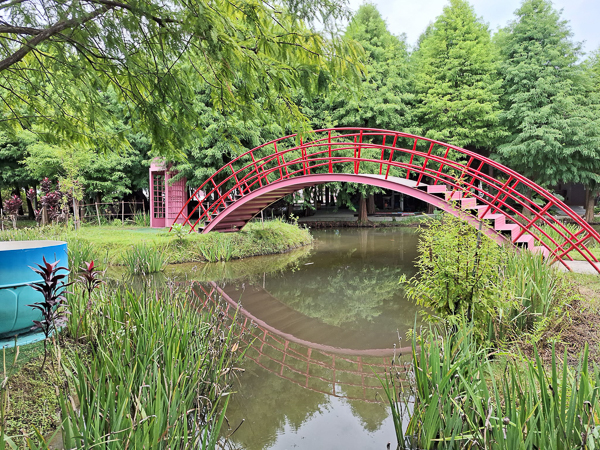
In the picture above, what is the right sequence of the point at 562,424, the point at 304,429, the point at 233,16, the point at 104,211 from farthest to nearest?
the point at 104,211
the point at 233,16
the point at 304,429
the point at 562,424

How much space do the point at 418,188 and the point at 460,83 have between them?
41.7 ft

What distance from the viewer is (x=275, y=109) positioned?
3990mm

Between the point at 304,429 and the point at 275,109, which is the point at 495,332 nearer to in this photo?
the point at 304,429

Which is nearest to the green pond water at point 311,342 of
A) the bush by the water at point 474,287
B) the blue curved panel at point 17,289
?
the bush by the water at point 474,287

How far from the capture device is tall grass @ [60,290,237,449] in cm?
195

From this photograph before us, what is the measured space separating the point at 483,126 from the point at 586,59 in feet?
16.3

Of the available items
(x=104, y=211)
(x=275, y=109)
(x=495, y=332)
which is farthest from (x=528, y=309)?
(x=104, y=211)

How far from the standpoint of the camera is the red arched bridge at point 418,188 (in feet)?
21.2

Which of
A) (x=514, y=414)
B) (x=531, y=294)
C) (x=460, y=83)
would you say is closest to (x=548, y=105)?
(x=460, y=83)

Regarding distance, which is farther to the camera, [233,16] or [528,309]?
[528,309]

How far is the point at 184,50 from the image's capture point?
3.34 m

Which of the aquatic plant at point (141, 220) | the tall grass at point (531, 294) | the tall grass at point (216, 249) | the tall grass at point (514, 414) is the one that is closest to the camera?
the tall grass at point (514, 414)

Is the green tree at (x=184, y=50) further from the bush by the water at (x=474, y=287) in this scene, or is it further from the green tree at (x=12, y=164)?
the green tree at (x=12, y=164)

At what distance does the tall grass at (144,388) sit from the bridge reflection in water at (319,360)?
1.87 feet
